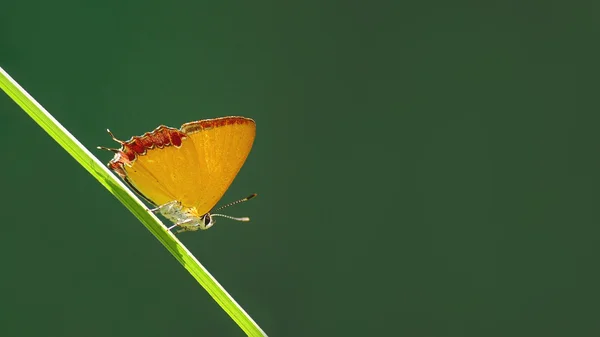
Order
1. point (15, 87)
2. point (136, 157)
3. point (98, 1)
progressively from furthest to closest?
point (98, 1) < point (136, 157) < point (15, 87)

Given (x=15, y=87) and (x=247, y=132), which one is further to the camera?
(x=247, y=132)

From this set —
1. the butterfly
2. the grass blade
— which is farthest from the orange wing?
the grass blade

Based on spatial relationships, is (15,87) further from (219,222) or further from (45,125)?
(219,222)

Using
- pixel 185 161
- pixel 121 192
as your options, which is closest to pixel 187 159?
pixel 185 161

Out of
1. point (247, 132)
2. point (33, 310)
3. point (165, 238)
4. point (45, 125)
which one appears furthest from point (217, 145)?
point (33, 310)

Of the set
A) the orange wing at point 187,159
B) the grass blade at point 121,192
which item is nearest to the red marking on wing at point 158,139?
the orange wing at point 187,159

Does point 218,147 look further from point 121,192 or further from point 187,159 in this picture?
point 121,192

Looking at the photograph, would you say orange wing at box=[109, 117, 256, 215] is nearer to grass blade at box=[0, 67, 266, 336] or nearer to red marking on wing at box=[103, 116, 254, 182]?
red marking on wing at box=[103, 116, 254, 182]

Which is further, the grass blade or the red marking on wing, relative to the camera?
the red marking on wing
